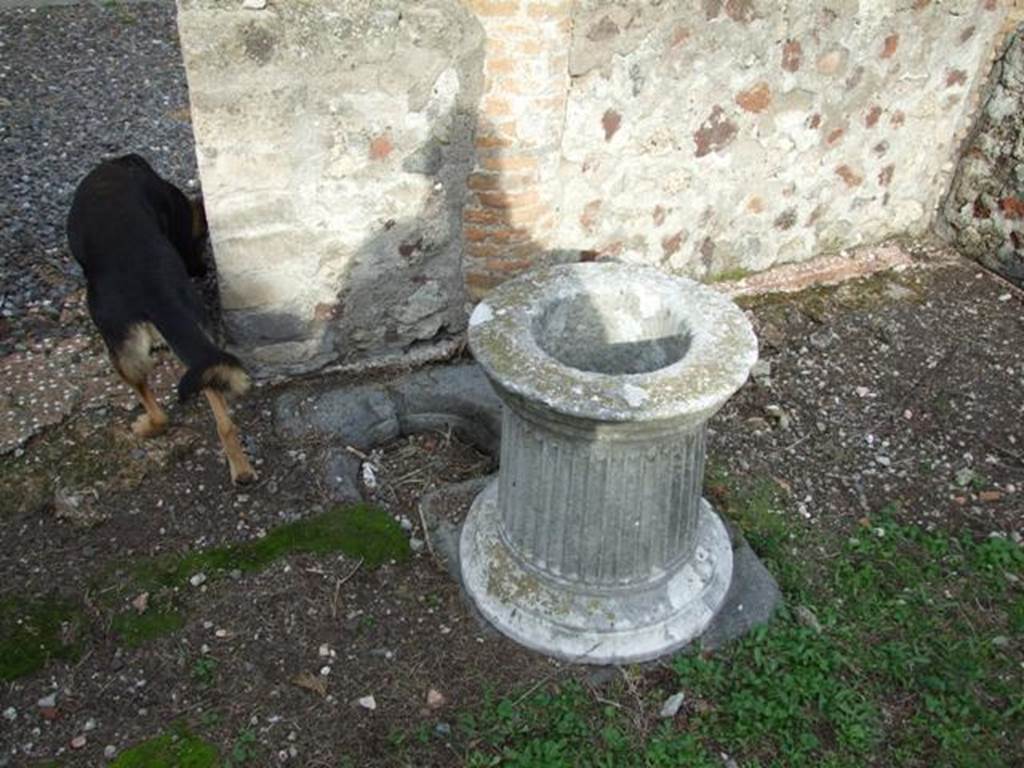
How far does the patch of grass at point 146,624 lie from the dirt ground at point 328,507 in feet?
0.06

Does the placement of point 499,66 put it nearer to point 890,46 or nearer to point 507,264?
point 507,264

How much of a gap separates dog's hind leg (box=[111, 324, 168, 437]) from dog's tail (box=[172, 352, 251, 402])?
0.34m

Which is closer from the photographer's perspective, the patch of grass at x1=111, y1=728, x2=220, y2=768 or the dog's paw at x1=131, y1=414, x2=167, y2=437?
the patch of grass at x1=111, y1=728, x2=220, y2=768

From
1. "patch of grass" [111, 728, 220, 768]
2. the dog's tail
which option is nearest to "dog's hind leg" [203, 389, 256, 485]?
the dog's tail

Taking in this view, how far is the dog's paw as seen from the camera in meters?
3.90

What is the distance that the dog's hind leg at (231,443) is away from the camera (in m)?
3.60

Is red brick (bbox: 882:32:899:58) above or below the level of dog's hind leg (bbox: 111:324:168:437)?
above

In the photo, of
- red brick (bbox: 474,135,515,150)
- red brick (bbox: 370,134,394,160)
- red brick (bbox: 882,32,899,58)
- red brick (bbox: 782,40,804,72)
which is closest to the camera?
red brick (bbox: 370,134,394,160)

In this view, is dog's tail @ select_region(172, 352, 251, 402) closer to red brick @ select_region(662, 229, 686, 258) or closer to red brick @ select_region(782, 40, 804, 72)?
red brick @ select_region(662, 229, 686, 258)

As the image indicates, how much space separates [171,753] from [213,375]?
1.25 meters

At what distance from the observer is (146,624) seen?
128 inches

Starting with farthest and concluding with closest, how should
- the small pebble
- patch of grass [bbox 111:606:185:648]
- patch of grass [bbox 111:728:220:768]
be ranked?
1. patch of grass [bbox 111:606:185:648]
2. the small pebble
3. patch of grass [bbox 111:728:220:768]

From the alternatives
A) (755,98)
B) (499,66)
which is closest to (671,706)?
(499,66)

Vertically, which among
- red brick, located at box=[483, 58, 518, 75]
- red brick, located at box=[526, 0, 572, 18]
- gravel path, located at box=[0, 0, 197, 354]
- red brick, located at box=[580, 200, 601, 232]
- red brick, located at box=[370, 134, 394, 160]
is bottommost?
gravel path, located at box=[0, 0, 197, 354]
